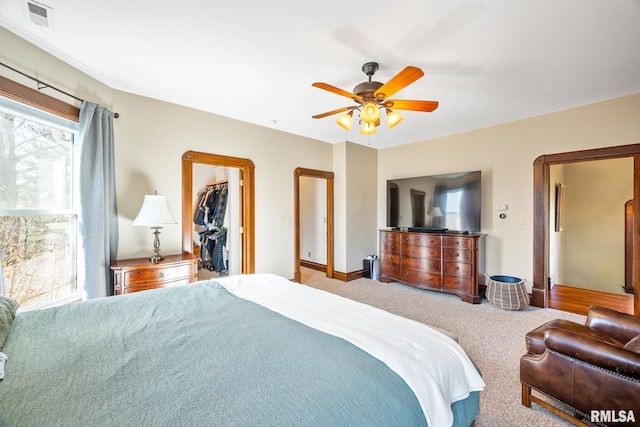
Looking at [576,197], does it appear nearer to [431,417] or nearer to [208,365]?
[431,417]

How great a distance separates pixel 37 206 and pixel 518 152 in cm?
547

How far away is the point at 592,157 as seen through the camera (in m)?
3.22

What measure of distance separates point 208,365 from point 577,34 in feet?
10.3

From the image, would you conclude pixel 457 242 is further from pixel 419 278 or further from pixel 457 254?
pixel 419 278

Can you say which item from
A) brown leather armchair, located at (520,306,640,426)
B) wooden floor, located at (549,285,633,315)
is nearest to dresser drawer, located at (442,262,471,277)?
wooden floor, located at (549,285,633,315)

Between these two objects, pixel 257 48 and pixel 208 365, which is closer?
pixel 208 365

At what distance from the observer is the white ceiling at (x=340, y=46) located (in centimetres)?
174

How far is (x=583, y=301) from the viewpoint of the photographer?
3770 mm

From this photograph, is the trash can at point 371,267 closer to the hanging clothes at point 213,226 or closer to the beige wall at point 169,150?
the beige wall at point 169,150

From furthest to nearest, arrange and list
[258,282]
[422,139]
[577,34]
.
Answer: [422,139]
[258,282]
[577,34]

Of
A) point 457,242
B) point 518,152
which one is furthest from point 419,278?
point 518,152

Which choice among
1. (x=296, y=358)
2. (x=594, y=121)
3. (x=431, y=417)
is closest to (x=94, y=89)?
(x=296, y=358)

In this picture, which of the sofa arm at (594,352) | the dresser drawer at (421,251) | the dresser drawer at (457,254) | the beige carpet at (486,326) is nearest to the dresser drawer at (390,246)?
the dresser drawer at (421,251)

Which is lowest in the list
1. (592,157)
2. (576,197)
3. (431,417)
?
(431,417)
